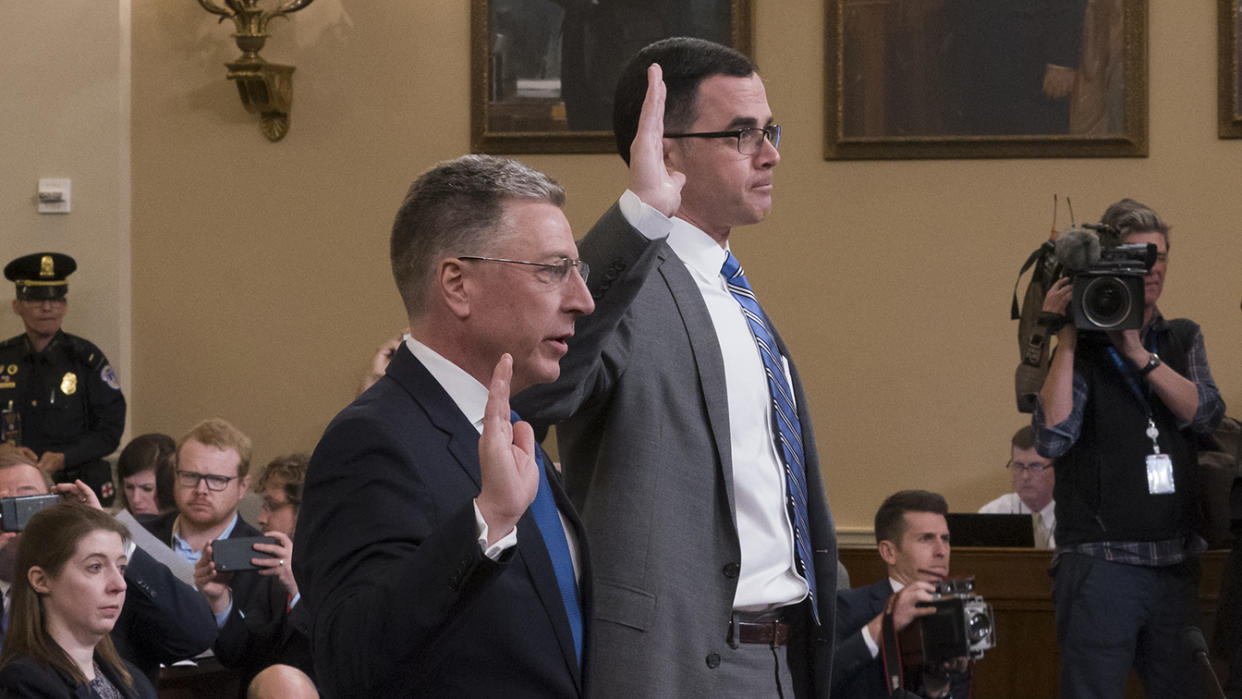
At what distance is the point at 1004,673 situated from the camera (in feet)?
17.5

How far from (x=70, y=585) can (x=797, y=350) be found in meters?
3.58

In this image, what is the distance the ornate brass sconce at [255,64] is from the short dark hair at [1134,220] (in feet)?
11.3

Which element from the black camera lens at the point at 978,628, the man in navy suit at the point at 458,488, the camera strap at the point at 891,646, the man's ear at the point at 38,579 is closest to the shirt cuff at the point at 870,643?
the camera strap at the point at 891,646

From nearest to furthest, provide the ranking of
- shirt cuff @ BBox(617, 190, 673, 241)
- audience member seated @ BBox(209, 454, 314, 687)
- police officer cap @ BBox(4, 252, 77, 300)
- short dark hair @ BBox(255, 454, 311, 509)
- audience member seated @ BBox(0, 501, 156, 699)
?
shirt cuff @ BBox(617, 190, 673, 241), audience member seated @ BBox(0, 501, 156, 699), audience member seated @ BBox(209, 454, 314, 687), short dark hair @ BBox(255, 454, 311, 509), police officer cap @ BBox(4, 252, 77, 300)

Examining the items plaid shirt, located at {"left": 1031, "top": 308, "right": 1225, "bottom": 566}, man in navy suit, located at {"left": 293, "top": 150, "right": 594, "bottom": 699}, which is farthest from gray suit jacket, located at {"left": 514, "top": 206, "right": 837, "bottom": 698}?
plaid shirt, located at {"left": 1031, "top": 308, "right": 1225, "bottom": 566}

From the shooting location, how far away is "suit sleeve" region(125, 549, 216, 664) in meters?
3.61

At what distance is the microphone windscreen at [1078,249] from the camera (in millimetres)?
4094

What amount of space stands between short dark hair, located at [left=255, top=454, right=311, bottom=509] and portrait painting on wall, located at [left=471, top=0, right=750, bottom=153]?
77.2 inches

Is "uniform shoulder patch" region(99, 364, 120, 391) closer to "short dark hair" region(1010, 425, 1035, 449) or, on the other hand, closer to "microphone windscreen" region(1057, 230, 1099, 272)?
"short dark hair" region(1010, 425, 1035, 449)

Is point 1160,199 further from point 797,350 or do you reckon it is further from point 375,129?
point 375,129

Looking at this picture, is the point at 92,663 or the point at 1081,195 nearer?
the point at 92,663

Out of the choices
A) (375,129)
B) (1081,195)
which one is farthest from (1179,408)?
(375,129)

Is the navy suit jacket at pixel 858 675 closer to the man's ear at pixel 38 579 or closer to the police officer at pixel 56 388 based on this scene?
the man's ear at pixel 38 579

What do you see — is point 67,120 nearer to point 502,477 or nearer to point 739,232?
point 739,232
